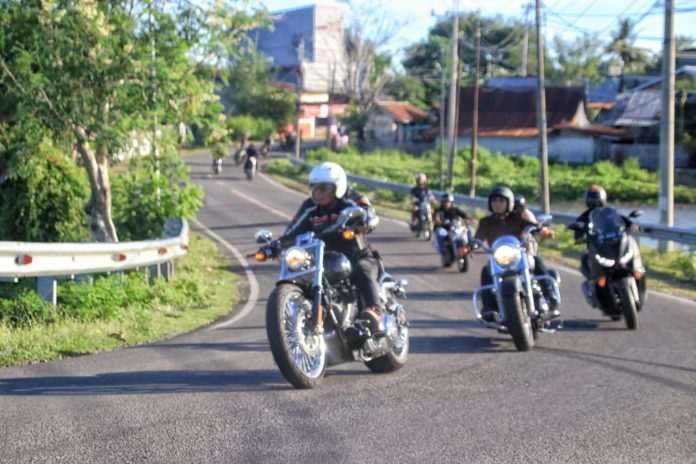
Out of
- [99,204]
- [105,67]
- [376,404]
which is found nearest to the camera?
[376,404]

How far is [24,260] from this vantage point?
1009 centimetres

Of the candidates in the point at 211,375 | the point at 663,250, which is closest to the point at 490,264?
the point at 211,375

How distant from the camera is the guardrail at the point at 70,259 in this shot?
32.8 ft

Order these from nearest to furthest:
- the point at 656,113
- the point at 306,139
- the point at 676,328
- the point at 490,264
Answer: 1. the point at 490,264
2. the point at 676,328
3. the point at 656,113
4. the point at 306,139

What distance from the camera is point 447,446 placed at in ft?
18.7

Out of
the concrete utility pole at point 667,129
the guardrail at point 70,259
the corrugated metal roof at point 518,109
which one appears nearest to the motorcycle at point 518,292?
the guardrail at point 70,259

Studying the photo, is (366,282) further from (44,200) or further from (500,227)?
(44,200)

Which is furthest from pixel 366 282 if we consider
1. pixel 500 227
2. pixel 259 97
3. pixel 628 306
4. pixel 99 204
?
pixel 259 97

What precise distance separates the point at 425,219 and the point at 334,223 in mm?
15137

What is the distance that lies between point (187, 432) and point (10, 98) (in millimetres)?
8864

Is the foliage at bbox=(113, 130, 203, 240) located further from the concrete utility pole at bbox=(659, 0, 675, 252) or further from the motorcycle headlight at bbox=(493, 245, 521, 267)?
the concrete utility pole at bbox=(659, 0, 675, 252)

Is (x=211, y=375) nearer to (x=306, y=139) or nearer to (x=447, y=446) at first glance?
(x=447, y=446)

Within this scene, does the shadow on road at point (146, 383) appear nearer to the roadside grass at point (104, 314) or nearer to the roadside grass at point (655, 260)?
the roadside grass at point (104, 314)

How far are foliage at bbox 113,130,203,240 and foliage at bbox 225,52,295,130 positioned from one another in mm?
70821
